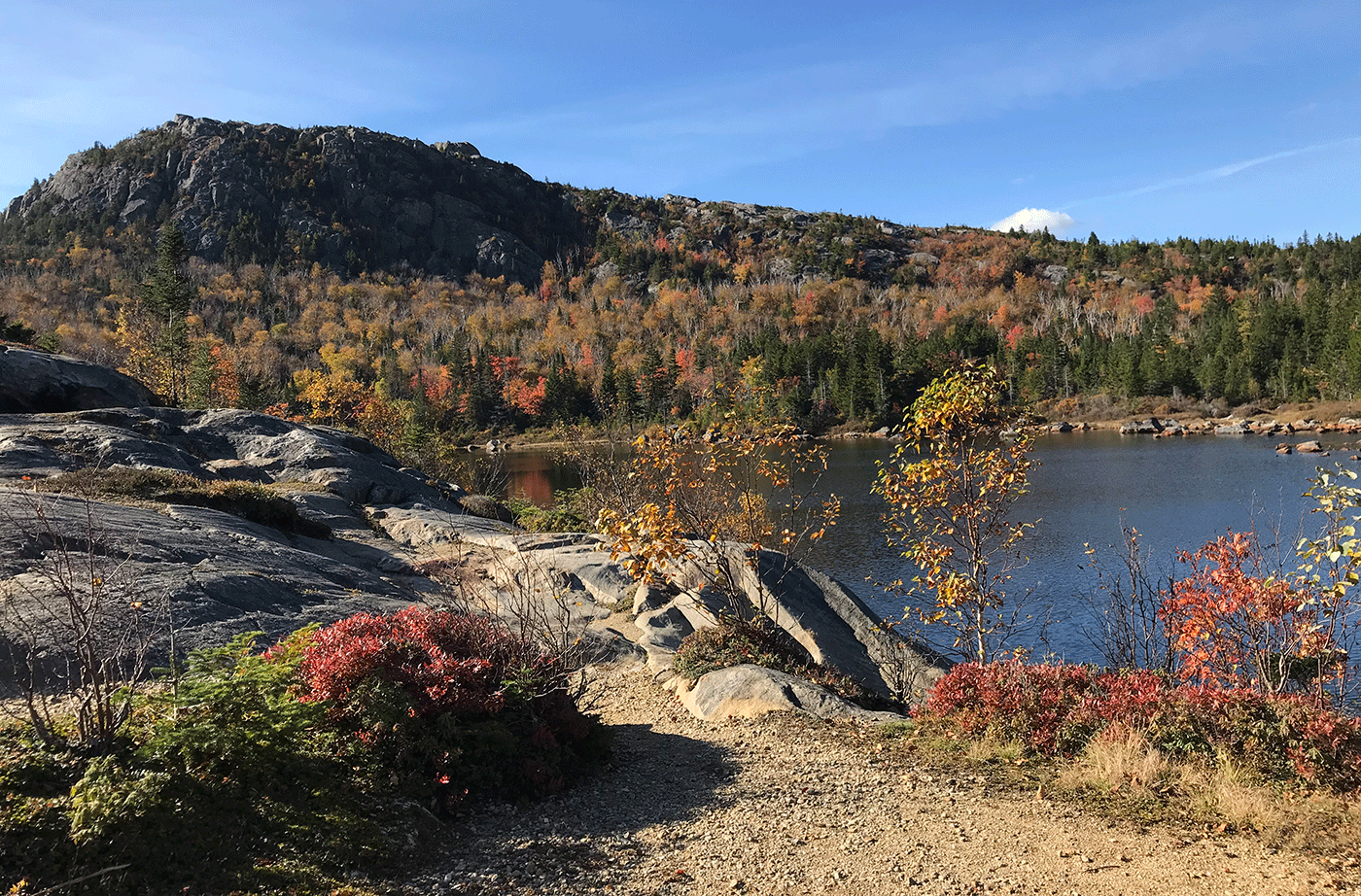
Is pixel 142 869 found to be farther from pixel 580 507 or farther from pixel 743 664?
pixel 580 507

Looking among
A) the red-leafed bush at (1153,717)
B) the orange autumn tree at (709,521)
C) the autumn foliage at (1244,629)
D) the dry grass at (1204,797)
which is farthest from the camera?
the orange autumn tree at (709,521)

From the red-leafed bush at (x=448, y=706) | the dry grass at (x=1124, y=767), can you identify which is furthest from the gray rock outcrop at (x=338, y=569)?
the dry grass at (x=1124, y=767)

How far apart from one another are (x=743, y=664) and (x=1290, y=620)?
6989mm

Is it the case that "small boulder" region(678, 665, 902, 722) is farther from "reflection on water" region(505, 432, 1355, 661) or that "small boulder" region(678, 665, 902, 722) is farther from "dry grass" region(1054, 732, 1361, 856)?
"reflection on water" region(505, 432, 1355, 661)

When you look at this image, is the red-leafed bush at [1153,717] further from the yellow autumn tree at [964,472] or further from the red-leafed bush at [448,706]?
the red-leafed bush at [448,706]

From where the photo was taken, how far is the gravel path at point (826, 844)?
5.74 m

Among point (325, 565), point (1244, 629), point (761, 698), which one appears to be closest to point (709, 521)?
point (761, 698)

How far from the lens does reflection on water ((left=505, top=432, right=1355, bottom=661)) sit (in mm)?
22062

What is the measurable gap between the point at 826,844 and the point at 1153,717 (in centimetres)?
371

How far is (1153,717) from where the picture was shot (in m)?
7.70

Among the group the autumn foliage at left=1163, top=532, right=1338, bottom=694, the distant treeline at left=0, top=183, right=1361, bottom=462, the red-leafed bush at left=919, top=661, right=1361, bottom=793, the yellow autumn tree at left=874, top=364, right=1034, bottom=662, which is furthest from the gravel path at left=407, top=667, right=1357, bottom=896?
the distant treeline at left=0, top=183, right=1361, bottom=462

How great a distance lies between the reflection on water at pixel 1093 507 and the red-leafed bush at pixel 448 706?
4900 millimetres

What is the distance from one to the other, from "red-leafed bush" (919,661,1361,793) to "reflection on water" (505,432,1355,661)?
9.70 ft

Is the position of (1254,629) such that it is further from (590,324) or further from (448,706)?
(590,324)
